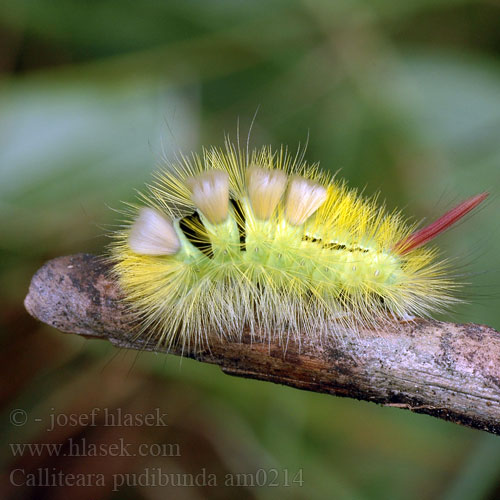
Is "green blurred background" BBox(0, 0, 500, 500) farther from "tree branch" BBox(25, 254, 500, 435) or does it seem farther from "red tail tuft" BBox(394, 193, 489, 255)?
"tree branch" BBox(25, 254, 500, 435)

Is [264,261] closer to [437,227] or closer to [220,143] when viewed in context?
[437,227]

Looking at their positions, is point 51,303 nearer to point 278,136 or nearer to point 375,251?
point 375,251

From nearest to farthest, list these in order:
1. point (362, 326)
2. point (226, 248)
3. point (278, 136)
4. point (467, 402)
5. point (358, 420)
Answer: point (467, 402)
point (362, 326)
point (226, 248)
point (358, 420)
point (278, 136)

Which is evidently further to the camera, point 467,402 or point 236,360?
point 236,360

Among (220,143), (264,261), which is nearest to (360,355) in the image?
(264,261)

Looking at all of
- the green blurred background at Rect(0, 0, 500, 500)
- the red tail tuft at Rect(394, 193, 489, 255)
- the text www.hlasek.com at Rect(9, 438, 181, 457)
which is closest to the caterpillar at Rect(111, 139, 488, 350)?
the red tail tuft at Rect(394, 193, 489, 255)

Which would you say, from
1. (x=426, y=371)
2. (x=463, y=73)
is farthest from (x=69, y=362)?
(x=463, y=73)
